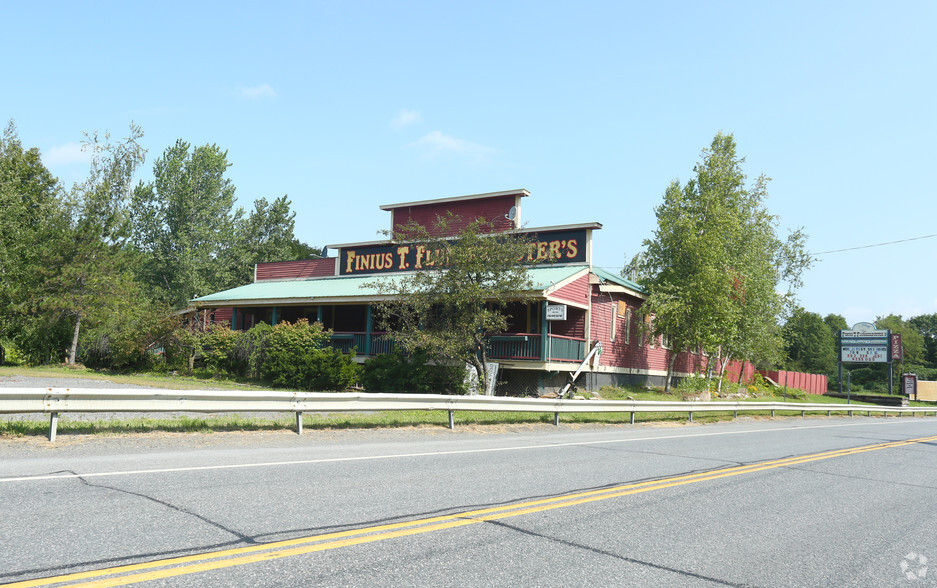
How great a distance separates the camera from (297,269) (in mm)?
34531

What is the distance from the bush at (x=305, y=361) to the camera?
23234 mm

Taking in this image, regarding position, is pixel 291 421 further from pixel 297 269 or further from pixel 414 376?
pixel 297 269

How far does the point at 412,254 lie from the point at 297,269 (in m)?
7.29

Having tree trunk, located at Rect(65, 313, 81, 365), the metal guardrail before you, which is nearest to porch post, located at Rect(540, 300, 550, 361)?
the metal guardrail

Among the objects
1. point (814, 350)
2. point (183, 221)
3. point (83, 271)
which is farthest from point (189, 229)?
point (814, 350)

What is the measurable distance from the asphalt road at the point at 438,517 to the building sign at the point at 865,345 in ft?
151

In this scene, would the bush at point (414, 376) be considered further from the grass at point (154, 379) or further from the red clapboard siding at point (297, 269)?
the red clapboard siding at point (297, 269)

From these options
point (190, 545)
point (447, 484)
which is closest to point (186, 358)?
point (447, 484)

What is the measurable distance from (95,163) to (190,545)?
3865cm

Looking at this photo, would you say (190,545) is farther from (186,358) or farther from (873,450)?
(186,358)

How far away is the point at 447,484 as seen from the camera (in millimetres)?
7605

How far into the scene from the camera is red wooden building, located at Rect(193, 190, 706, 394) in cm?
2502

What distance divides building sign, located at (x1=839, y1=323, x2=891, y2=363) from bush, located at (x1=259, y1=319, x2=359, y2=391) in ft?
143

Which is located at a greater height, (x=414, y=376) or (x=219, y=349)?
(x=219, y=349)
